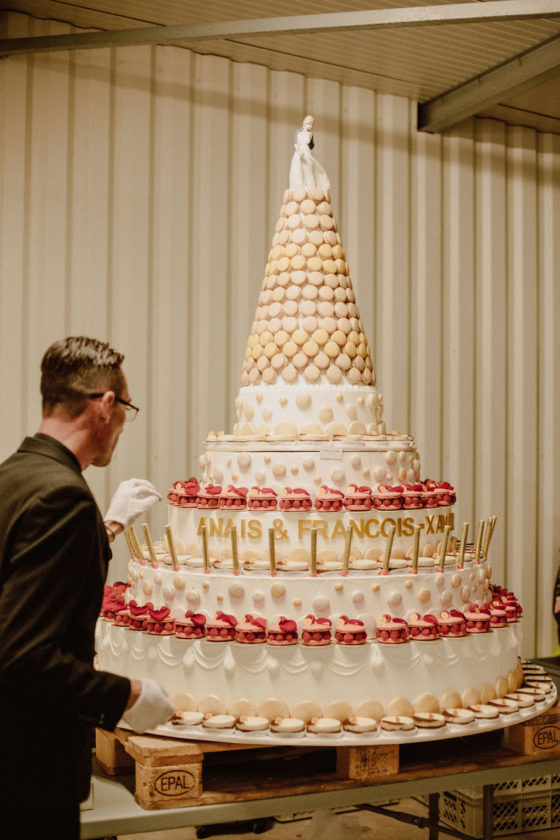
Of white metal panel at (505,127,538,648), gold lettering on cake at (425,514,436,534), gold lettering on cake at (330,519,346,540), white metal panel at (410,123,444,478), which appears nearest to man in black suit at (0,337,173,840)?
gold lettering on cake at (330,519,346,540)

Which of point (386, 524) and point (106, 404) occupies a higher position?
point (106, 404)

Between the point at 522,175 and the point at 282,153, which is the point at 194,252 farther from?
the point at 522,175

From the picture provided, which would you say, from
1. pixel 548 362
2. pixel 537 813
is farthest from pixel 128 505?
pixel 548 362

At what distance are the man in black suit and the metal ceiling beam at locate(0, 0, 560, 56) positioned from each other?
3133mm

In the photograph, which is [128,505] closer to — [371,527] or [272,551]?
[272,551]

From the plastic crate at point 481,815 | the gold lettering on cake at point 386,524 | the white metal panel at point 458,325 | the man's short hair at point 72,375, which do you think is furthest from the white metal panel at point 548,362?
the man's short hair at point 72,375

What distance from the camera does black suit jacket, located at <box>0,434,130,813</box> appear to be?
1.90 m

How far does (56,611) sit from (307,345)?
7.03 feet

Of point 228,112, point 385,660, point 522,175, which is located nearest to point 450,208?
point 522,175

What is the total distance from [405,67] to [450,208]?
1.15 metres

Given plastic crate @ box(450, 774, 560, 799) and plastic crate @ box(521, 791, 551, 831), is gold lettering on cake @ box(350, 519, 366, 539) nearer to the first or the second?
plastic crate @ box(450, 774, 560, 799)

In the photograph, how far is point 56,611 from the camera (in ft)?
6.34

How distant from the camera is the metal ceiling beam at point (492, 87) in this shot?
215 inches

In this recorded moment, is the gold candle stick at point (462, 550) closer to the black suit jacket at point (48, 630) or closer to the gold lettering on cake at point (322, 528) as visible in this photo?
the gold lettering on cake at point (322, 528)
